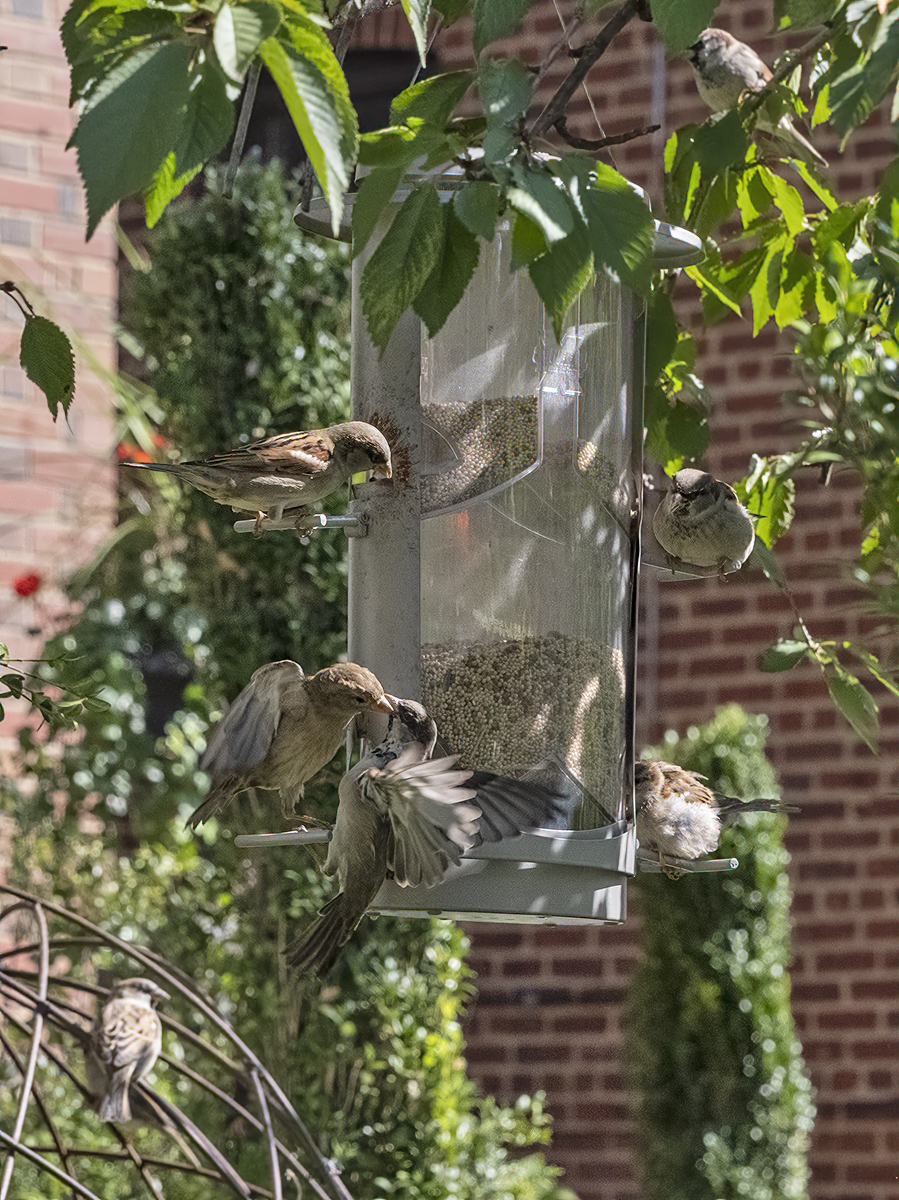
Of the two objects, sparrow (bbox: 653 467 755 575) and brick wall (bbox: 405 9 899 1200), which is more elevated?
sparrow (bbox: 653 467 755 575)

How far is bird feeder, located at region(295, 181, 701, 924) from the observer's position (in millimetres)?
2330

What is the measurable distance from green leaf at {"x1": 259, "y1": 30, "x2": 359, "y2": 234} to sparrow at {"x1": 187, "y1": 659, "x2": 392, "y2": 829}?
1.02 m

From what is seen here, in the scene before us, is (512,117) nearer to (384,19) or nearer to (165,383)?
(165,383)

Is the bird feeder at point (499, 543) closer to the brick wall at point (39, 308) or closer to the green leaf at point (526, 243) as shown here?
the green leaf at point (526, 243)

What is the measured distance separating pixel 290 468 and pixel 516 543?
0.33 meters

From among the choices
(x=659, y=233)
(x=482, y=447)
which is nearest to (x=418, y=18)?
(x=659, y=233)

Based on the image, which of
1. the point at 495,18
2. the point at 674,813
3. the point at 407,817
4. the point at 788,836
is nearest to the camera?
the point at 495,18

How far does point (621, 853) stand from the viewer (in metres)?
2.31

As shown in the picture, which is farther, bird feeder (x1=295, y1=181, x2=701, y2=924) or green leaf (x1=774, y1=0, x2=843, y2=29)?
bird feeder (x1=295, y1=181, x2=701, y2=924)

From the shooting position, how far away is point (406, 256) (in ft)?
5.11

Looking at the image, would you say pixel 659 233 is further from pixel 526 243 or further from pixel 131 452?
pixel 131 452

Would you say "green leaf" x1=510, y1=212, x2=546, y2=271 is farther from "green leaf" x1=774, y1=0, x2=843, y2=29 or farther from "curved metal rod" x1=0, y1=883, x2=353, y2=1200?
"curved metal rod" x1=0, y1=883, x2=353, y2=1200

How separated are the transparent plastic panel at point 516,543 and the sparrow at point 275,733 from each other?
8.2 inches

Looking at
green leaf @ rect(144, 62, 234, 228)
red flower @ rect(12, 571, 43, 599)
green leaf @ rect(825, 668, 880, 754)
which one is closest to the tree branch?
green leaf @ rect(144, 62, 234, 228)
